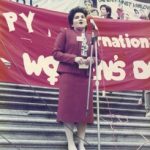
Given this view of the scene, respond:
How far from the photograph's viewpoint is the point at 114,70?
24.8 ft

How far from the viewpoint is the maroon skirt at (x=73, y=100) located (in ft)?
18.0

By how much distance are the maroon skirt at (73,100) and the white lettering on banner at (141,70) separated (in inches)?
86.6

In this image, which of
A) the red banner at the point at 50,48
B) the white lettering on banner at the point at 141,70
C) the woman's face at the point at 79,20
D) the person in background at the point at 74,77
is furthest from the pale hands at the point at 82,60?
the white lettering on banner at the point at 141,70

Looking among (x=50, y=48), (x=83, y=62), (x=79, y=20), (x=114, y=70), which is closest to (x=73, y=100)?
(x=83, y=62)

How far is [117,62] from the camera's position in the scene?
25.1 ft

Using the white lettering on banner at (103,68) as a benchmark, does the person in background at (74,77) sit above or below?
below

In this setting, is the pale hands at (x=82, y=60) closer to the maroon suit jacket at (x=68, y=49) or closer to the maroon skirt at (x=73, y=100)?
the maroon suit jacket at (x=68, y=49)

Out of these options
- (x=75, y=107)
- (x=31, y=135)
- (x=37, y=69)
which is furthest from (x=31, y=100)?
(x=75, y=107)

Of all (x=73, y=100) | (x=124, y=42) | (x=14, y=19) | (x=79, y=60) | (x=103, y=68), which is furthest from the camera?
(x=124, y=42)

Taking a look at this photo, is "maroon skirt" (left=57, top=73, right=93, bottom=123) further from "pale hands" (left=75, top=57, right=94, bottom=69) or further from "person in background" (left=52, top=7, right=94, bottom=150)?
"pale hands" (left=75, top=57, right=94, bottom=69)

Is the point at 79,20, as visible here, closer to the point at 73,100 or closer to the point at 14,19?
the point at 73,100

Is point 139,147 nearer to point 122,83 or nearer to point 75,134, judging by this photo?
point 75,134

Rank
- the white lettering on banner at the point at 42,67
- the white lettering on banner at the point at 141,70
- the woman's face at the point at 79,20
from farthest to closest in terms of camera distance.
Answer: the white lettering on banner at the point at 141,70
the white lettering on banner at the point at 42,67
the woman's face at the point at 79,20

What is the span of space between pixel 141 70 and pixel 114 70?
426 mm
